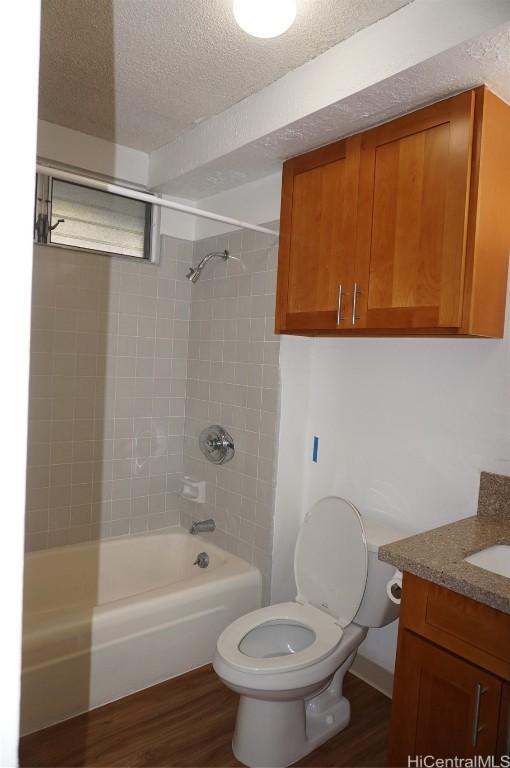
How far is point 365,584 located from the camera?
180 cm

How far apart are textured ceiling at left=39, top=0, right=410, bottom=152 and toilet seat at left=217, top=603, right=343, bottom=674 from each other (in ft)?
6.71

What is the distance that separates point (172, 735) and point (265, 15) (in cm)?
240

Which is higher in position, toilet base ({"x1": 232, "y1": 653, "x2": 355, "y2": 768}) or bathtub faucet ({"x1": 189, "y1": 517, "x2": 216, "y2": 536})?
bathtub faucet ({"x1": 189, "y1": 517, "x2": 216, "y2": 536})

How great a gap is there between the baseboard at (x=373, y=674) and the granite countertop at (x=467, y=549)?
87cm

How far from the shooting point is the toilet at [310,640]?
5.27 feet

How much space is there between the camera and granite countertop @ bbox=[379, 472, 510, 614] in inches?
45.8

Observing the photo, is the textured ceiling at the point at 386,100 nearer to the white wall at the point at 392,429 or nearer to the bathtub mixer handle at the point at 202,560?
the white wall at the point at 392,429

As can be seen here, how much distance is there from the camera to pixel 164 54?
5.66 feet

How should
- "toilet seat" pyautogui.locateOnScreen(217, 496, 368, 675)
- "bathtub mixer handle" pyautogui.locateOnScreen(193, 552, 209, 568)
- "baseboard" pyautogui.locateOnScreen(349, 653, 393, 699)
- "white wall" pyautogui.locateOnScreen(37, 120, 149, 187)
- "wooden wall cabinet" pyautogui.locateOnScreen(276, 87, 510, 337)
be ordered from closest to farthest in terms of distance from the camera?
"wooden wall cabinet" pyautogui.locateOnScreen(276, 87, 510, 337) < "toilet seat" pyautogui.locateOnScreen(217, 496, 368, 675) < "baseboard" pyautogui.locateOnScreen(349, 653, 393, 699) < "white wall" pyautogui.locateOnScreen(37, 120, 149, 187) < "bathtub mixer handle" pyautogui.locateOnScreen(193, 552, 209, 568)

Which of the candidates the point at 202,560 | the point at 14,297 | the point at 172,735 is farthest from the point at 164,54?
the point at 172,735

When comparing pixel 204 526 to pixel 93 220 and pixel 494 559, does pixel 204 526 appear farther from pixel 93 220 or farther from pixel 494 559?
pixel 93 220

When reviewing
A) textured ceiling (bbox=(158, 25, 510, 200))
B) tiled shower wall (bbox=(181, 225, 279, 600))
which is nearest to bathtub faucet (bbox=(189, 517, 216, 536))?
tiled shower wall (bbox=(181, 225, 279, 600))

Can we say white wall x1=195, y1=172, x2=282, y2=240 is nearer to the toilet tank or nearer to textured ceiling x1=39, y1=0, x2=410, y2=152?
textured ceiling x1=39, y1=0, x2=410, y2=152

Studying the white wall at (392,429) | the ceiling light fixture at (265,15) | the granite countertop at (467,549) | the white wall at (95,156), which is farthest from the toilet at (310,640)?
the white wall at (95,156)
